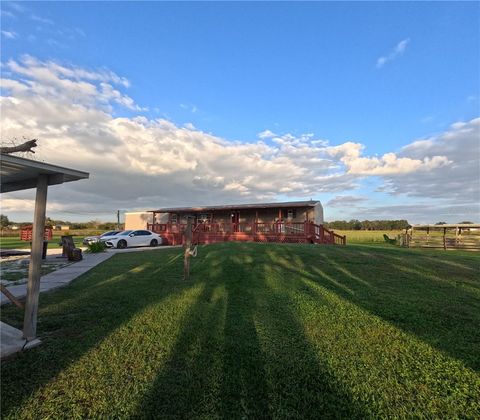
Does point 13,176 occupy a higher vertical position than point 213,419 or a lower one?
higher

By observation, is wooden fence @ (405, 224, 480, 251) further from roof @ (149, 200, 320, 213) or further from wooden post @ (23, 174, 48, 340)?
wooden post @ (23, 174, 48, 340)

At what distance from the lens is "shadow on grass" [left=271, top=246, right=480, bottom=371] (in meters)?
4.10

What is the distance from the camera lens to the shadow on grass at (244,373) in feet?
8.45

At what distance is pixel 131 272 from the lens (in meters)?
9.16

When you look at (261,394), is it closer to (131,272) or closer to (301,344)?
(301,344)

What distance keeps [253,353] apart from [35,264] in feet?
10.4

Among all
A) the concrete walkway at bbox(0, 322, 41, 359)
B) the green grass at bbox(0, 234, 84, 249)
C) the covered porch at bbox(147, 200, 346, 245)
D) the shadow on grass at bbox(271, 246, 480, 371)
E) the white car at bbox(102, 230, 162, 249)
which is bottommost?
the concrete walkway at bbox(0, 322, 41, 359)

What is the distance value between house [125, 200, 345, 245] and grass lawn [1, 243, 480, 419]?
12544mm

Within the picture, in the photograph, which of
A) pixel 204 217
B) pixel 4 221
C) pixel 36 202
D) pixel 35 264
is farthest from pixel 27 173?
pixel 4 221

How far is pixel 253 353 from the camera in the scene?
3555 millimetres

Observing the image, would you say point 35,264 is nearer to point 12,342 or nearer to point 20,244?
point 12,342

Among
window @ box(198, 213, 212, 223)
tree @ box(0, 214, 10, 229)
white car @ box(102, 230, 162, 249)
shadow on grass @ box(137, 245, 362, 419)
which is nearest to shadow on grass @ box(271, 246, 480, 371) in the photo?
shadow on grass @ box(137, 245, 362, 419)

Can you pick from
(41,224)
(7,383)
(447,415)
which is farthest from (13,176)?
(447,415)

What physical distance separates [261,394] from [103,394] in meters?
1.42
